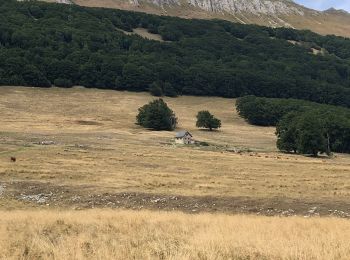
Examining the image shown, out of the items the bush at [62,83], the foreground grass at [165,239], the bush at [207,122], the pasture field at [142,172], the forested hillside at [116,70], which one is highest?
the forested hillside at [116,70]

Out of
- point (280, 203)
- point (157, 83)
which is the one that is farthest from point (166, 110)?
point (280, 203)

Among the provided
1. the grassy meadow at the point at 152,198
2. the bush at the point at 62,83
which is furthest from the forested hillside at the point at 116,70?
the grassy meadow at the point at 152,198

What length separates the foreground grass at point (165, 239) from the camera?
39.0 feet

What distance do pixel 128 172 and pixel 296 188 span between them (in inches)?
659

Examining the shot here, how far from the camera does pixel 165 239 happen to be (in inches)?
560

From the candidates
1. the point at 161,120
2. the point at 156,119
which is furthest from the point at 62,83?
the point at 161,120

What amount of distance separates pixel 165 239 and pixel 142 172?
34478 mm

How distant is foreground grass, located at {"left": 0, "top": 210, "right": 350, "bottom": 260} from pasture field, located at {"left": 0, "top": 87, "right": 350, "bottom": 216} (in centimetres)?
1098

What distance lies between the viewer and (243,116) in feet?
463

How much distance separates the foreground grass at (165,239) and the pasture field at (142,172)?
11.0 m

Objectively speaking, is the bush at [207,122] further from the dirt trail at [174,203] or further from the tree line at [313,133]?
the dirt trail at [174,203]

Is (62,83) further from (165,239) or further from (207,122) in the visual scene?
(165,239)

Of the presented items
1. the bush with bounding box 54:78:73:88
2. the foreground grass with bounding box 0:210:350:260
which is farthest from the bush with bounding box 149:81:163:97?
the foreground grass with bounding box 0:210:350:260

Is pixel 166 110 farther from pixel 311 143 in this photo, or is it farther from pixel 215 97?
pixel 215 97
